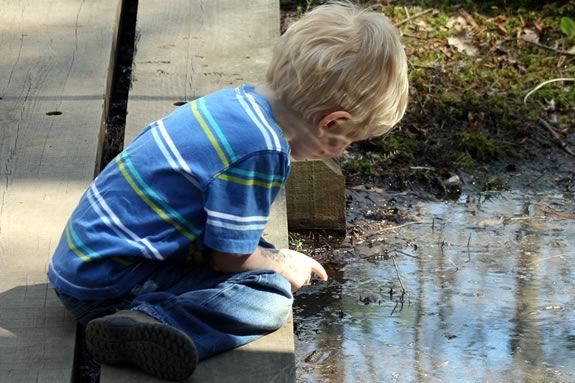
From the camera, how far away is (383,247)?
4.64m

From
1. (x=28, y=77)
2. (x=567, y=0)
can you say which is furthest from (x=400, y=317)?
Answer: (x=567, y=0)

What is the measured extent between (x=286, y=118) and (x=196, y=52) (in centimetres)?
173

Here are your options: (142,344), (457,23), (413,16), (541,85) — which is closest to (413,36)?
(413,16)

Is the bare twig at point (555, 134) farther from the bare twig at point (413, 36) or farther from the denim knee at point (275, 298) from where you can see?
the denim knee at point (275, 298)

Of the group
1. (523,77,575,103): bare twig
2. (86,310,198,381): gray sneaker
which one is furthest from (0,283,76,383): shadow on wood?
(523,77,575,103): bare twig

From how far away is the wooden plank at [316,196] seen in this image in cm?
457

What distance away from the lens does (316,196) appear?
4.64 metres

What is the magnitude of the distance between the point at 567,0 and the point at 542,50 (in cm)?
61

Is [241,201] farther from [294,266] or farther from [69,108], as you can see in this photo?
[69,108]

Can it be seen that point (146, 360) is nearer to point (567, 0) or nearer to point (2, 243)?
point (2, 243)

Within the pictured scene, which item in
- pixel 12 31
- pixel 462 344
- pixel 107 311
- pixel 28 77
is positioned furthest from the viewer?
pixel 12 31

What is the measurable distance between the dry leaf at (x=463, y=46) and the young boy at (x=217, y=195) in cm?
342

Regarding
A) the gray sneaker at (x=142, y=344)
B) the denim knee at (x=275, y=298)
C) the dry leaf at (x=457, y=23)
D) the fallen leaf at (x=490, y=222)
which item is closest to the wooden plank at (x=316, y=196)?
the fallen leaf at (x=490, y=222)

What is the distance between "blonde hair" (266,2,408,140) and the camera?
Result: 2912 mm
